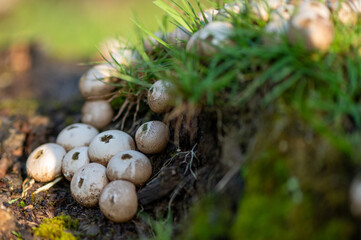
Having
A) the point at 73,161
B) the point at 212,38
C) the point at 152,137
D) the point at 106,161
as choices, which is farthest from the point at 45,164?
the point at 212,38

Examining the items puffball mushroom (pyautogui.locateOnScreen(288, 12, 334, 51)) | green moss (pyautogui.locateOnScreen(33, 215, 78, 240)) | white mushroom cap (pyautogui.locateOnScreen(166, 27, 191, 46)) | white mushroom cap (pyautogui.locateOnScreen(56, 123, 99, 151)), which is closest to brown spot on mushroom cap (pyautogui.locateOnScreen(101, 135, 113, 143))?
white mushroom cap (pyautogui.locateOnScreen(56, 123, 99, 151))

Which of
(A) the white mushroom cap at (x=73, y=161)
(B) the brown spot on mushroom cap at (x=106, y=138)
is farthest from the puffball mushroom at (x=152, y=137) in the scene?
(A) the white mushroom cap at (x=73, y=161)

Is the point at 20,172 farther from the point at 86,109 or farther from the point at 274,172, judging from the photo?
the point at 274,172

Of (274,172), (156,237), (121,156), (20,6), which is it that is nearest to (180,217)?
(156,237)

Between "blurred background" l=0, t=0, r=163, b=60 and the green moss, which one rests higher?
"blurred background" l=0, t=0, r=163, b=60

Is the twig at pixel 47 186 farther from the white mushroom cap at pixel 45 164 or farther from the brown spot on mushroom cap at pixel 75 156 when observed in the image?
the brown spot on mushroom cap at pixel 75 156

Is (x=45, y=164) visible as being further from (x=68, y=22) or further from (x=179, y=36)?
(x=68, y=22)

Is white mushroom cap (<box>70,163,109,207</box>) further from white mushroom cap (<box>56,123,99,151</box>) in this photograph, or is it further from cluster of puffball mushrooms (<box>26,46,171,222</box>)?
white mushroom cap (<box>56,123,99,151</box>)
